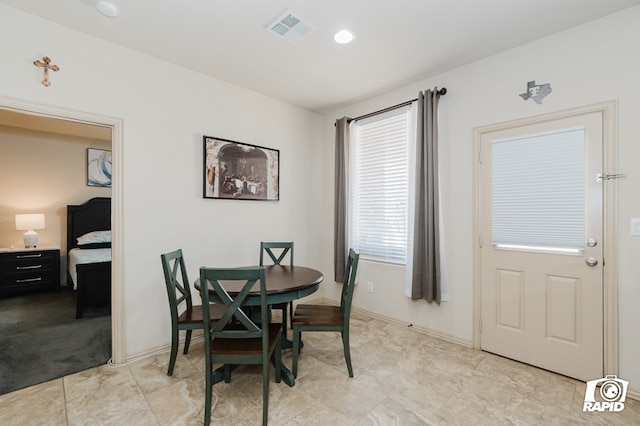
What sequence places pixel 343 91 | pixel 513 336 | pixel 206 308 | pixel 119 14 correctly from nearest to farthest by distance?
pixel 206 308 → pixel 119 14 → pixel 513 336 → pixel 343 91

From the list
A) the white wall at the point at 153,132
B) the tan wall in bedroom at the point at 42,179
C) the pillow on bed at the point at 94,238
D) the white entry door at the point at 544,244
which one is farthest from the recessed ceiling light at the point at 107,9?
the tan wall in bedroom at the point at 42,179

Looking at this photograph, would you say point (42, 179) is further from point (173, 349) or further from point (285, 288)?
point (285, 288)

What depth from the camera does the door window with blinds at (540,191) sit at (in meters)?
2.29

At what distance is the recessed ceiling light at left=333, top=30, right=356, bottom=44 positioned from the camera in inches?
91.7

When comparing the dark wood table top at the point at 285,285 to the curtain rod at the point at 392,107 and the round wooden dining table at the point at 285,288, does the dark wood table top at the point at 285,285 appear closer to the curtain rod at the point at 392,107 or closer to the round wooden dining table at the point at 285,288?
the round wooden dining table at the point at 285,288

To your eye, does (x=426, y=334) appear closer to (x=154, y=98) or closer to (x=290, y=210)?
(x=290, y=210)

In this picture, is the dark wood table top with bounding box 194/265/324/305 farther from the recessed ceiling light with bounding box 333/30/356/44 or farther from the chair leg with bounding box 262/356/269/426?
the recessed ceiling light with bounding box 333/30/356/44

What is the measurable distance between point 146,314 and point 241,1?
8.85 ft

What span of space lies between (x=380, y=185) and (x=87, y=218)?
16.4 ft

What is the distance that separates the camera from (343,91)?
348 centimetres

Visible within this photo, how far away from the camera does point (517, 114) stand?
101 inches

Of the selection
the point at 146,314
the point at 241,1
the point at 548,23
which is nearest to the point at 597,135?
the point at 548,23

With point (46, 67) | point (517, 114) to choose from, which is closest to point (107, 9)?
point (46, 67)

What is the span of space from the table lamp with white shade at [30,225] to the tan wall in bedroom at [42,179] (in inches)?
9.2
